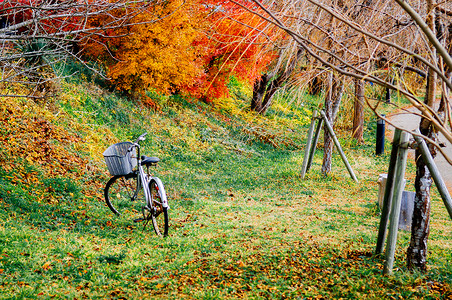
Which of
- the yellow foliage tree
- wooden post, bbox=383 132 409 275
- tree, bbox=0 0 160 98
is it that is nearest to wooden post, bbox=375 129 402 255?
wooden post, bbox=383 132 409 275

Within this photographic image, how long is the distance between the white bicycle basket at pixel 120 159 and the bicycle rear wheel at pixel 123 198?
21 cm

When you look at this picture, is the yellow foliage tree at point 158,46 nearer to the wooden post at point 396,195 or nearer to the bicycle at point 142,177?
the bicycle at point 142,177

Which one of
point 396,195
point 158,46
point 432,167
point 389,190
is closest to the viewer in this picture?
point 432,167

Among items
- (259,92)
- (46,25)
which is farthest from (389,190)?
(259,92)

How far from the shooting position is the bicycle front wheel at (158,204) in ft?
18.9

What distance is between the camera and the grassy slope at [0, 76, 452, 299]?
4.02m

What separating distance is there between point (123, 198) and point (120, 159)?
1.80 metres

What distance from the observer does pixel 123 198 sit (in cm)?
778

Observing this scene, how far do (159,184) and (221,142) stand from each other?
9.43m

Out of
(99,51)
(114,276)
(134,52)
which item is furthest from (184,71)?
A: (114,276)

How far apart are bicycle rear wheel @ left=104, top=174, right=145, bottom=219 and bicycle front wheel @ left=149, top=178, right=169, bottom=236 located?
0.58 meters

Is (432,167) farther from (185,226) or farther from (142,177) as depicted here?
(142,177)

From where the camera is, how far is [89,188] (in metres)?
7.75

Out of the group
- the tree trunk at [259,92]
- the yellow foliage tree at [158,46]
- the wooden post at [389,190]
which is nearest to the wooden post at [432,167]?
the wooden post at [389,190]
